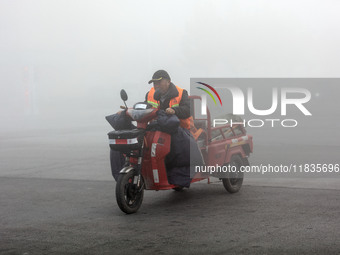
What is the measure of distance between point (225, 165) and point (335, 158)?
4.79 m

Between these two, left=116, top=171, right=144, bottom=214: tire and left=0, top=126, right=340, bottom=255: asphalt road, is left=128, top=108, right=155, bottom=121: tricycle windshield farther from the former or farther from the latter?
left=0, top=126, right=340, bottom=255: asphalt road

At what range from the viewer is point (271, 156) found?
1295cm

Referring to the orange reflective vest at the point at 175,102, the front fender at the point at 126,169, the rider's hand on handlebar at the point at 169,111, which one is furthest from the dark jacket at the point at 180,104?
the front fender at the point at 126,169

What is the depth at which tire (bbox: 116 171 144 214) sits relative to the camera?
21.6 ft

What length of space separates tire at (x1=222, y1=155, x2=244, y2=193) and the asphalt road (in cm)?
14

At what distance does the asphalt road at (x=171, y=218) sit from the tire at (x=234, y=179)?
14 cm

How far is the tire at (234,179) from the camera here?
8047 millimetres

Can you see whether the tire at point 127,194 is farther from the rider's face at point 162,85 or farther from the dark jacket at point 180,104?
the rider's face at point 162,85

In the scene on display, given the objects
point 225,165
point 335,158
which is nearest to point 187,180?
point 225,165

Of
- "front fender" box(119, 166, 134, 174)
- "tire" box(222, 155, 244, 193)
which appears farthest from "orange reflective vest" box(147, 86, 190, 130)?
"tire" box(222, 155, 244, 193)

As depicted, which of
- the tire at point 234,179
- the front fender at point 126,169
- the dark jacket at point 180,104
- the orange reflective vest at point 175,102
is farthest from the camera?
the tire at point 234,179

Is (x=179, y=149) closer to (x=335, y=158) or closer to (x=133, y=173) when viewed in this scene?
(x=133, y=173)

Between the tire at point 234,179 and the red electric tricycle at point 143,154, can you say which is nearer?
the red electric tricycle at point 143,154

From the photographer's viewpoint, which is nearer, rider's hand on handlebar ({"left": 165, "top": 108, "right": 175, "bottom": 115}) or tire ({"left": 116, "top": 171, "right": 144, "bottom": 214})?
tire ({"left": 116, "top": 171, "right": 144, "bottom": 214})
